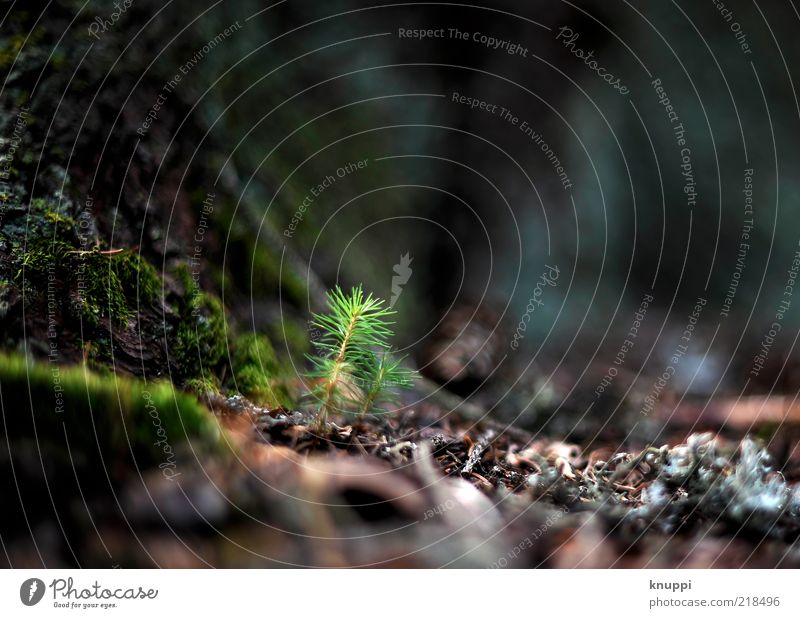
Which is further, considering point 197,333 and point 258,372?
point 258,372

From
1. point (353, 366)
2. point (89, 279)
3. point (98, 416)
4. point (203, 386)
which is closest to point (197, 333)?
point (203, 386)

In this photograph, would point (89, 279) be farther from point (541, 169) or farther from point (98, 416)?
point (541, 169)

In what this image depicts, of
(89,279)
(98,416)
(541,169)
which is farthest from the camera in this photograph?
(541,169)

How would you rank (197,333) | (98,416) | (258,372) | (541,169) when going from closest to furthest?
(98,416), (197,333), (258,372), (541,169)

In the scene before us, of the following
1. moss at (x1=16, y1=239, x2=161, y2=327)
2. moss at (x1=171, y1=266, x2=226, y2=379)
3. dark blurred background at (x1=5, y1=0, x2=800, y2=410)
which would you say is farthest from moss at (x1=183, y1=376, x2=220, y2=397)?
dark blurred background at (x1=5, y1=0, x2=800, y2=410)

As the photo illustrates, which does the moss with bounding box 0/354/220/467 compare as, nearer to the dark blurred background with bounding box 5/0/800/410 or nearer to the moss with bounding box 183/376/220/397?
the moss with bounding box 183/376/220/397
